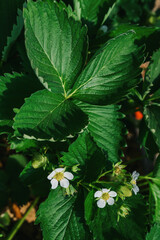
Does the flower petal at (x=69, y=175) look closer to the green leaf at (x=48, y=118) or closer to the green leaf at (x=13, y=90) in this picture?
the green leaf at (x=48, y=118)

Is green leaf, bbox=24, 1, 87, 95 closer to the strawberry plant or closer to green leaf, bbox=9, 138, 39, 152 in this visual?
the strawberry plant

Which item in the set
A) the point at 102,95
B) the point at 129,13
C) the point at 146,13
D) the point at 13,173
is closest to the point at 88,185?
→ the point at 102,95

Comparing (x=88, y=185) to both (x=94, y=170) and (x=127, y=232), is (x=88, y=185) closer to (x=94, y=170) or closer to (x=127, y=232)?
(x=94, y=170)

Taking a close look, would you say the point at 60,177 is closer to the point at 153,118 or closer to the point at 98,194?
the point at 98,194

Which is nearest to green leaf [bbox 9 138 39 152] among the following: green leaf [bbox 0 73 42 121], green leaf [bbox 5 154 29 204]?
green leaf [bbox 0 73 42 121]

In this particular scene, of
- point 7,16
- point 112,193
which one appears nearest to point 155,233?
point 112,193

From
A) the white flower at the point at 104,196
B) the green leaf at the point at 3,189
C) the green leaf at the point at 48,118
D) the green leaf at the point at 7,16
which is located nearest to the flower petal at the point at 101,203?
the white flower at the point at 104,196
